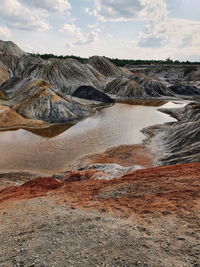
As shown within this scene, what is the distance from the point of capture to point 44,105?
38.9 meters

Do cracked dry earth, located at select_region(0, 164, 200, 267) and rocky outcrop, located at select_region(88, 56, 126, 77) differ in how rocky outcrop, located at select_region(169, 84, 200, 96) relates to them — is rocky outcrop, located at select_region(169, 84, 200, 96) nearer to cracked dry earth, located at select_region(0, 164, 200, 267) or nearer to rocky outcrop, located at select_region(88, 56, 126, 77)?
rocky outcrop, located at select_region(88, 56, 126, 77)

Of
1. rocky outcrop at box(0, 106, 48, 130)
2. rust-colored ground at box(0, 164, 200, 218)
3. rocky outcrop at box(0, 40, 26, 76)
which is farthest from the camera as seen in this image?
rocky outcrop at box(0, 40, 26, 76)

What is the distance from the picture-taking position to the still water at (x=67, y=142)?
21266mm

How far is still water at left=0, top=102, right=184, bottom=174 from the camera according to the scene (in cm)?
2127

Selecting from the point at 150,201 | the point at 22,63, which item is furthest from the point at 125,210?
the point at 22,63

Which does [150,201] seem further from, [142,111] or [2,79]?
[2,79]

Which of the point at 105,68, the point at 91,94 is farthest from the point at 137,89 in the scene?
the point at 105,68

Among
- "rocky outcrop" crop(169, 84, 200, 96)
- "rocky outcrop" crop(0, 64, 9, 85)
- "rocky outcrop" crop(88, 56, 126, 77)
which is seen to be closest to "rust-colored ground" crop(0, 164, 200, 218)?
"rocky outcrop" crop(0, 64, 9, 85)

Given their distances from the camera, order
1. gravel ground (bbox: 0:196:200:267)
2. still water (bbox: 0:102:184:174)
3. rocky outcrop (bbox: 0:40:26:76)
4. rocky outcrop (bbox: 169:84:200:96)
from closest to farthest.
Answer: gravel ground (bbox: 0:196:200:267)
still water (bbox: 0:102:184:174)
rocky outcrop (bbox: 169:84:200:96)
rocky outcrop (bbox: 0:40:26:76)

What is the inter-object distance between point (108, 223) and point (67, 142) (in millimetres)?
18757

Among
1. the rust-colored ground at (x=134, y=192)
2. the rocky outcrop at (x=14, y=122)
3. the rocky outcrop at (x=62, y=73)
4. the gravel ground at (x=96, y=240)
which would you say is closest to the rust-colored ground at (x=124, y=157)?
the rust-colored ground at (x=134, y=192)

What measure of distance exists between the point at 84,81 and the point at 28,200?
187ft

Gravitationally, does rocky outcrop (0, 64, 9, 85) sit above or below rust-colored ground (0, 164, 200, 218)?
above

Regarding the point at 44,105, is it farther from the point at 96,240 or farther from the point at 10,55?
the point at 10,55
